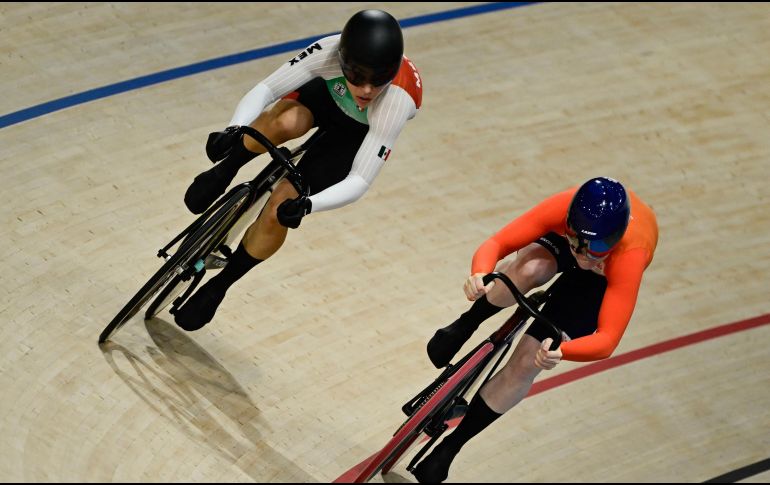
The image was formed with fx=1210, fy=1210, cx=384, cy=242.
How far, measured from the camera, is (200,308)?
14.9 ft

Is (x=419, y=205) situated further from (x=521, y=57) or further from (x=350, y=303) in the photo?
(x=521, y=57)

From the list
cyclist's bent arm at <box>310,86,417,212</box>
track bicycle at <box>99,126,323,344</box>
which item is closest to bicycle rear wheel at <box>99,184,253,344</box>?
track bicycle at <box>99,126,323,344</box>

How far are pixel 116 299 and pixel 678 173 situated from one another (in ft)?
10.1

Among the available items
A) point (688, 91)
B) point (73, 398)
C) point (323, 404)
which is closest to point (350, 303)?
point (323, 404)

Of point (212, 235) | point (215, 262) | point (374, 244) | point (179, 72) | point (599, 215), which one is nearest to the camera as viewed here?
point (599, 215)

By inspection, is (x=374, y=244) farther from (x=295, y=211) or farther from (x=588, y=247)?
(x=588, y=247)

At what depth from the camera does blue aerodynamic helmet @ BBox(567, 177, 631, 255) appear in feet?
12.4

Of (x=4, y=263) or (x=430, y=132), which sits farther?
(x=430, y=132)

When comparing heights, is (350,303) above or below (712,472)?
above

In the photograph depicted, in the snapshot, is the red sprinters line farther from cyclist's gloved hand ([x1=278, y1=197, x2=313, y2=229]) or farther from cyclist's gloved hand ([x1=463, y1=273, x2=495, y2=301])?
cyclist's gloved hand ([x1=278, y1=197, x2=313, y2=229])

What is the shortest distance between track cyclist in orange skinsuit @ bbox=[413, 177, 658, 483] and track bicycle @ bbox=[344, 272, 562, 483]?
0.06m

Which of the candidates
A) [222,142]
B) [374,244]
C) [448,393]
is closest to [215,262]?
[222,142]

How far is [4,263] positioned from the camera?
4.95 m

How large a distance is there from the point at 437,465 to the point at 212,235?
117 centimetres
